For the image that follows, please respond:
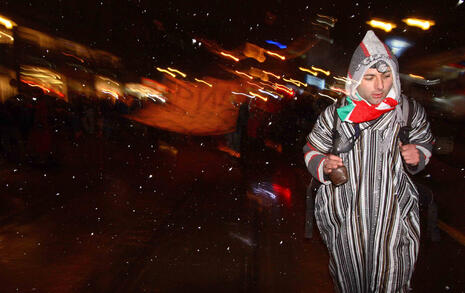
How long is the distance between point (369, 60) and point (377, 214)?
85 cm

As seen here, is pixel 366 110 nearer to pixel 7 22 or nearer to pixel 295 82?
pixel 7 22

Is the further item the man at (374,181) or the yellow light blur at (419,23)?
the yellow light blur at (419,23)

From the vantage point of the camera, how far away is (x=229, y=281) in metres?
4.14

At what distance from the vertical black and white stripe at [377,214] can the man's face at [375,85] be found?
0.40 feet

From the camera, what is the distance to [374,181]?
2223 mm

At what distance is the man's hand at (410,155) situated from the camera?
7.20 feet

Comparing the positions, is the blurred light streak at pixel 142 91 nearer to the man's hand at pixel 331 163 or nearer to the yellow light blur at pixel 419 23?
the yellow light blur at pixel 419 23

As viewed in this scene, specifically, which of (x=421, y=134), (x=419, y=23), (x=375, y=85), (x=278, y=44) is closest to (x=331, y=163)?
(x=375, y=85)

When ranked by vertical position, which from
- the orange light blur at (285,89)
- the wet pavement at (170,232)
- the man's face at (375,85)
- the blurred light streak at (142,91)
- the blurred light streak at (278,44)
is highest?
the blurred light streak at (278,44)

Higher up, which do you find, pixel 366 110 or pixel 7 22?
pixel 366 110

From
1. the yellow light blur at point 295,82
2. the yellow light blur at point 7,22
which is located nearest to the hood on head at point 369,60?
the yellow light blur at point 7,22

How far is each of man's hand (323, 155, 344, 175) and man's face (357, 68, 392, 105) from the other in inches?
15.3

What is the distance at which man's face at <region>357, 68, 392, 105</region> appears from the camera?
7.39 feet

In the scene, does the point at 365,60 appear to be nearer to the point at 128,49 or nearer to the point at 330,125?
the point at 330,125
